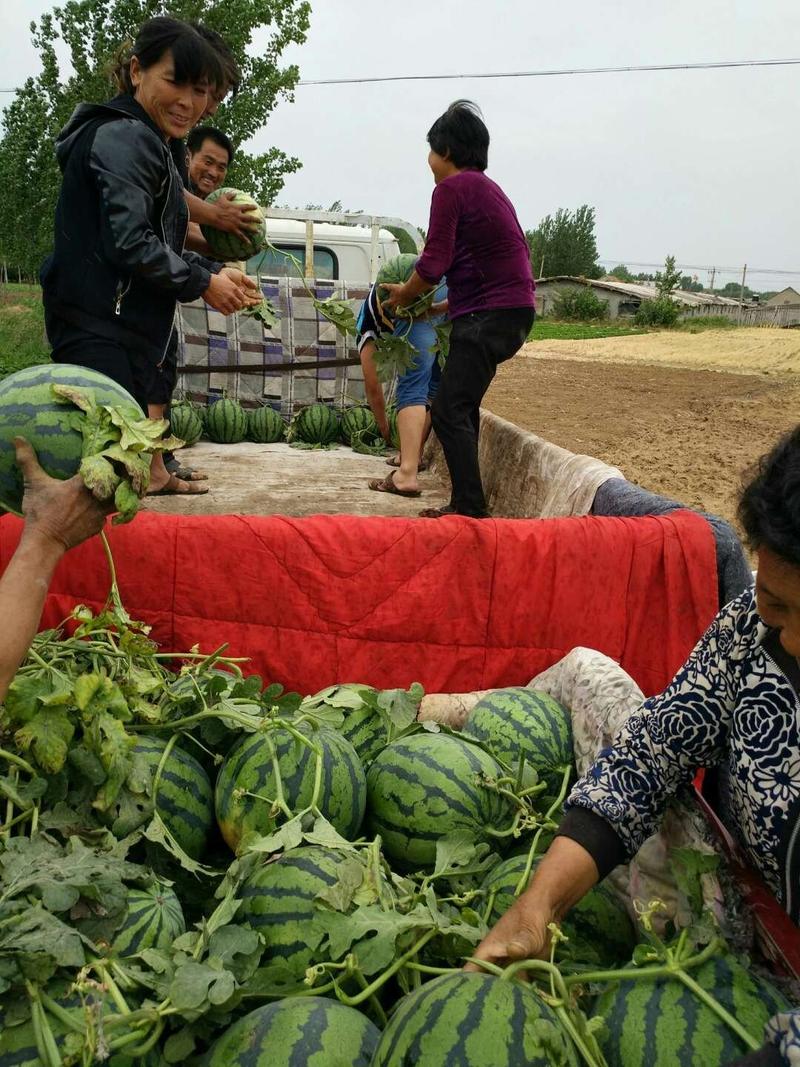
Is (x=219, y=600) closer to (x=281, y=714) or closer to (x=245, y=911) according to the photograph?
(x=281, y=714)

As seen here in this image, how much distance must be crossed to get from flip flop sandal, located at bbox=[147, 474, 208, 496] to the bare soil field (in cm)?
284

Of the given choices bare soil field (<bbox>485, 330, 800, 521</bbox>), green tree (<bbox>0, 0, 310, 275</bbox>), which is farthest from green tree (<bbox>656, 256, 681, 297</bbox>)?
green tree (<bbox>0, 0, 310, 275</bbox>)

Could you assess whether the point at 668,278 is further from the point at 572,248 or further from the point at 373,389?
the point at 373,389

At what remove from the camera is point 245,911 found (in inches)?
57.2

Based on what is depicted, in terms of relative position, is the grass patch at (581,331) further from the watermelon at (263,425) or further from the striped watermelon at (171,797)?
the striped watermelon at (171,797)

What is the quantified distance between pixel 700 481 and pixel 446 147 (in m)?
4.70

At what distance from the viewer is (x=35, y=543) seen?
1386 mm

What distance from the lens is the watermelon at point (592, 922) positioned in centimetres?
156

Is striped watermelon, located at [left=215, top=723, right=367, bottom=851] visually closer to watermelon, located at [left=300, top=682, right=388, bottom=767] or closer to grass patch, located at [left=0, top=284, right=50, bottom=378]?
watermelon, located at [left=300, top=682, right=388, bottom=767]

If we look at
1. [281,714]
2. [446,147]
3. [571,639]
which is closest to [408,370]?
[446,147]

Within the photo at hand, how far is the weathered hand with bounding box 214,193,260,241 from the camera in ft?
13.2

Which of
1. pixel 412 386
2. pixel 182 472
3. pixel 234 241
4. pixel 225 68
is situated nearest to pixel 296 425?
pixel 182 472

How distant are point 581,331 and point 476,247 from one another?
1498 inches

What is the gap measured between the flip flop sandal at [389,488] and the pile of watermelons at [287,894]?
312cm
